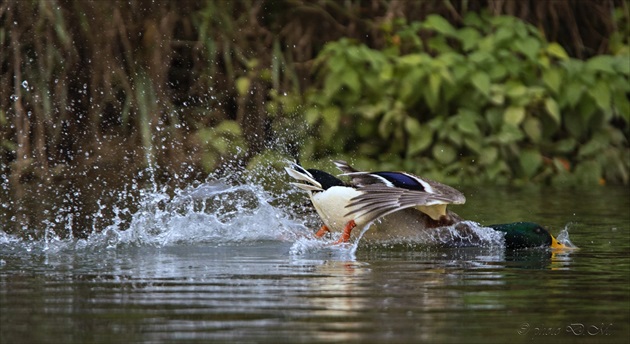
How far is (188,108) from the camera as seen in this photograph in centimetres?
1177

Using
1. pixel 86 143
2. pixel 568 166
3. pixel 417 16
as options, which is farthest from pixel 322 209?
pixel 417 16

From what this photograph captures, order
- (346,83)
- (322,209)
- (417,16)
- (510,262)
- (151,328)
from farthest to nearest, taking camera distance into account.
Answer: (417,16)
(346,83)
(322,209)
(510,262)
(151,328)

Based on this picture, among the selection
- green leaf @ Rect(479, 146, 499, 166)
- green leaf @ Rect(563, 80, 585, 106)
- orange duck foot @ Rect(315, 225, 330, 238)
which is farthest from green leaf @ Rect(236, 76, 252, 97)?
orange duck foot @ Rect(315, 225, 330, 238)

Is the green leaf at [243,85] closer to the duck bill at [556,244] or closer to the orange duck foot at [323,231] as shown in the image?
the orange duck foot at [323,231]

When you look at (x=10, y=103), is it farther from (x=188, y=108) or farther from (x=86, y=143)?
(x=188, y=108)

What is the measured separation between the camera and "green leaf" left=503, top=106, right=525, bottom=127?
11633mm

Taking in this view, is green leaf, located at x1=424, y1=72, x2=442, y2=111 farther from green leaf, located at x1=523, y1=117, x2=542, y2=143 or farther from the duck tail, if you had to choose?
the duck tail

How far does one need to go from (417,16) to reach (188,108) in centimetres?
268

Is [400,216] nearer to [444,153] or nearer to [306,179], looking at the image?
[306,179]

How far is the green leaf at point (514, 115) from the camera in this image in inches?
458

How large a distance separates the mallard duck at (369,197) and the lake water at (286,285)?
19 centimetres

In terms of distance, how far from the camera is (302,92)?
12.0 m

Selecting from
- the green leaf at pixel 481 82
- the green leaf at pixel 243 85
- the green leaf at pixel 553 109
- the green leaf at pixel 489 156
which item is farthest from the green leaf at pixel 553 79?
the green leaf at pixel 243 85

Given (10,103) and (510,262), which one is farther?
(10,103)
